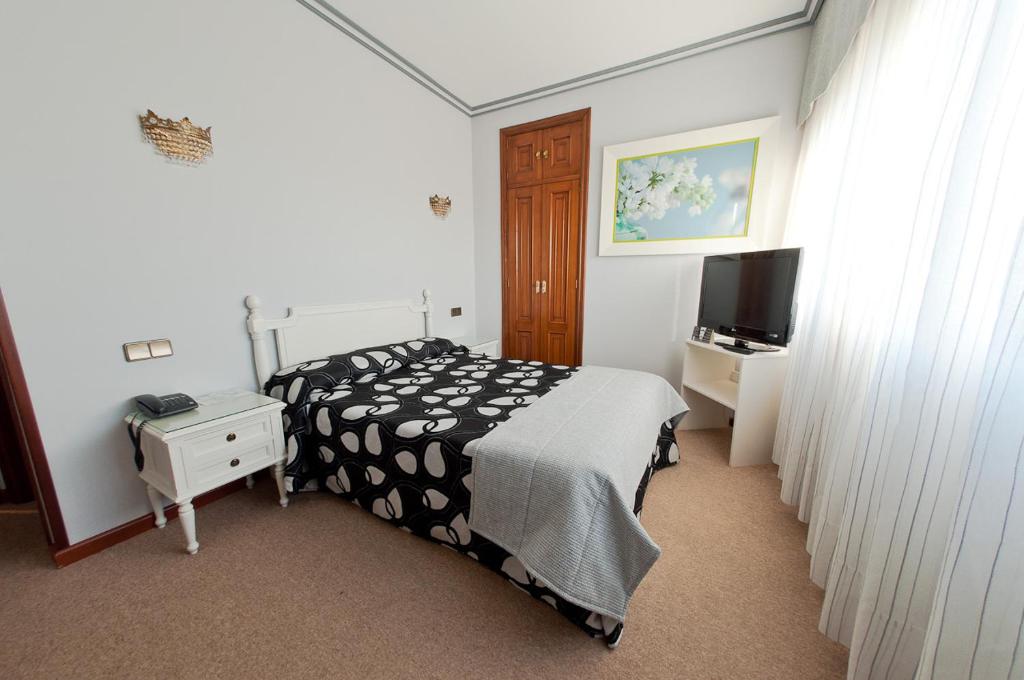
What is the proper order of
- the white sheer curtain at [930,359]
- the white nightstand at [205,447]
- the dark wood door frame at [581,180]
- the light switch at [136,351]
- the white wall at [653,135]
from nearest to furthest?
the white sheer curtain at [930,359], the white nightstand at [205,447], the light switch at [136,351], the white wall at [653,135], the dark wood door frame at [581,180]

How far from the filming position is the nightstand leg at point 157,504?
1707 millimetres

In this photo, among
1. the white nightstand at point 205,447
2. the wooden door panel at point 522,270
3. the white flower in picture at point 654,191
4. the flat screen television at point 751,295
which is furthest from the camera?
the wooden door panel at point 522,270

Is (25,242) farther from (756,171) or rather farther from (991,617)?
(756,171)

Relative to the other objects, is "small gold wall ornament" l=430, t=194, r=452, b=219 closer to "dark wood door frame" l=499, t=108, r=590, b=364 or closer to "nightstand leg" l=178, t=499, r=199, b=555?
"dark wood door frame" l=499, t=108, r=590, b=364

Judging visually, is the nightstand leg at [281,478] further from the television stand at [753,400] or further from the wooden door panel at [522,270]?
the television stand at [753,400]

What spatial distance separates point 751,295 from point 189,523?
3261mm

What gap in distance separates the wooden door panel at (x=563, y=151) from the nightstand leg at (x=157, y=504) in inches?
138

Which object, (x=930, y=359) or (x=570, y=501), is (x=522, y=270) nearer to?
(x=570, y=501)

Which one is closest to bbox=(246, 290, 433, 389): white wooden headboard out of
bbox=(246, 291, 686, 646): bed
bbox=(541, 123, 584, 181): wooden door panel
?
bbox=(246, 291, 686, 646): bed

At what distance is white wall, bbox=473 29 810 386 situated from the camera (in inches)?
98.7

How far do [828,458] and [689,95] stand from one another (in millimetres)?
2700

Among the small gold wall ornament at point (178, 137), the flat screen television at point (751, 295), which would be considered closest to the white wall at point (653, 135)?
the flat screen television at point (751, 295)

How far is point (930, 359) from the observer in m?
0.89

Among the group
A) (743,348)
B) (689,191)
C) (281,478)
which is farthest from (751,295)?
(281,478)
